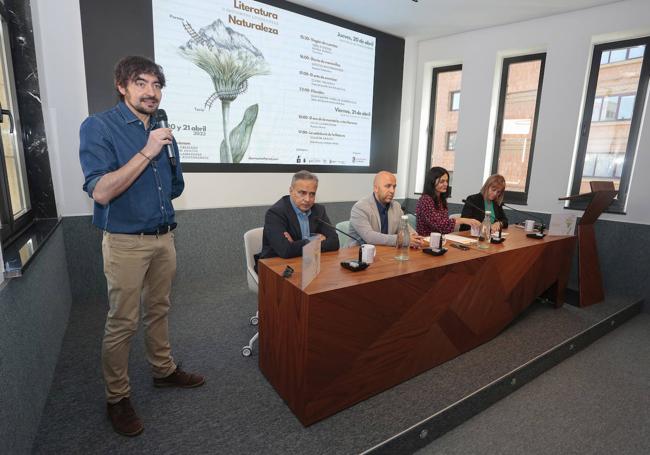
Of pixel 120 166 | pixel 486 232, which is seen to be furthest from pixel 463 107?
pixel 120 166

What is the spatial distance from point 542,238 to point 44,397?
3.33 meters

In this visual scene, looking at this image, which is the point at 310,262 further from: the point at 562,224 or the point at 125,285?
the point at 562,224

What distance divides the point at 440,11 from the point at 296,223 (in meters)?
3.03

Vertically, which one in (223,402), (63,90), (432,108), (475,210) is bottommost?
(223,402)

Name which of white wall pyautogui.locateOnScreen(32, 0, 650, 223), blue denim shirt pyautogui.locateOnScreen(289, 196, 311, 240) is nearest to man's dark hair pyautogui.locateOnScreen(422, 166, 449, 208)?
blue denim shirt pyautogui.locateOnScreen(289, 196, 311, 240)

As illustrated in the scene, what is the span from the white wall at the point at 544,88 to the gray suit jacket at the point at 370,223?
2.22 metres

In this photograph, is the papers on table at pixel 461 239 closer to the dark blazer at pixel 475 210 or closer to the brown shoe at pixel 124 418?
the dark blazer at pixel 475 210

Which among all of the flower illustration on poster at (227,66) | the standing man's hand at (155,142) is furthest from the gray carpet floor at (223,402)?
the flower illustration on poster at (227,66)

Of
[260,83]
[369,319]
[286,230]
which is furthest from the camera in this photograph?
[260,83]

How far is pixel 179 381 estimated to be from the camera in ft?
5.95

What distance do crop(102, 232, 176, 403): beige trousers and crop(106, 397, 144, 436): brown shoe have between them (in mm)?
29

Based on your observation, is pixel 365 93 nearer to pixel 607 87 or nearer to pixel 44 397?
pixel 607 87

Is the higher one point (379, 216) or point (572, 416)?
point (379, 216)

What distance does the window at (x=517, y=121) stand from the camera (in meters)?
3.95
